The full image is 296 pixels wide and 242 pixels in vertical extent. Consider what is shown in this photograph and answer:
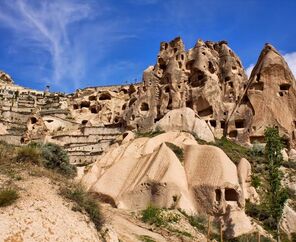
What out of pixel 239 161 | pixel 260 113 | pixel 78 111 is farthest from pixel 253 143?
pixel 78 111

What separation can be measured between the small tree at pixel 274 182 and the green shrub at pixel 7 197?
59.6 ft

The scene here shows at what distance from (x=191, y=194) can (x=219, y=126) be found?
21.0 m

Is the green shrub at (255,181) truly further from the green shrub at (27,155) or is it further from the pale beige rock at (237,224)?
the green shrub at (27,155)

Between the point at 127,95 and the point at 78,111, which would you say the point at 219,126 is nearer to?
the point at 127,95

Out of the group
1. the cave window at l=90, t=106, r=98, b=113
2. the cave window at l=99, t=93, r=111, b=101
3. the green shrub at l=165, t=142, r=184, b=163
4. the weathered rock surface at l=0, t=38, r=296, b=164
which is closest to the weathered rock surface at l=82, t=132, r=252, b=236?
the green shrub at l=165, t=142, r=184, b=163

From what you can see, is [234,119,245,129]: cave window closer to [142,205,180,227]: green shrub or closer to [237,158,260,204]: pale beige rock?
[237,158,260,204]: pale beige rock

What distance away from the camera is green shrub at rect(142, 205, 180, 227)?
27.4m

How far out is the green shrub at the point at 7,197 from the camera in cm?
1481

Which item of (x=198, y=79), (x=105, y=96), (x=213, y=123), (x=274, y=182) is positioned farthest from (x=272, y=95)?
(x=105, y=96)

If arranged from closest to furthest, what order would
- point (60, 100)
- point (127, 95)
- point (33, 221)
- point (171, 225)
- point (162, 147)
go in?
1. point (33, 221)
2. point (171, 225)
3. point (162, 147)
4. point (127, 95)
5. point (60, 100)

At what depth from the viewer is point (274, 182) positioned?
30375 mm

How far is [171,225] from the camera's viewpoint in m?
27.1

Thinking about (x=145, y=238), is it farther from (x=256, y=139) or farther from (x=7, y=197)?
(x=256, y=139)

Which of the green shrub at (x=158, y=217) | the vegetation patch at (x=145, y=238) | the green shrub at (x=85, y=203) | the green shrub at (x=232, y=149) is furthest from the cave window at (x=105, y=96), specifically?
the green shrub at (x=85, y=203)
